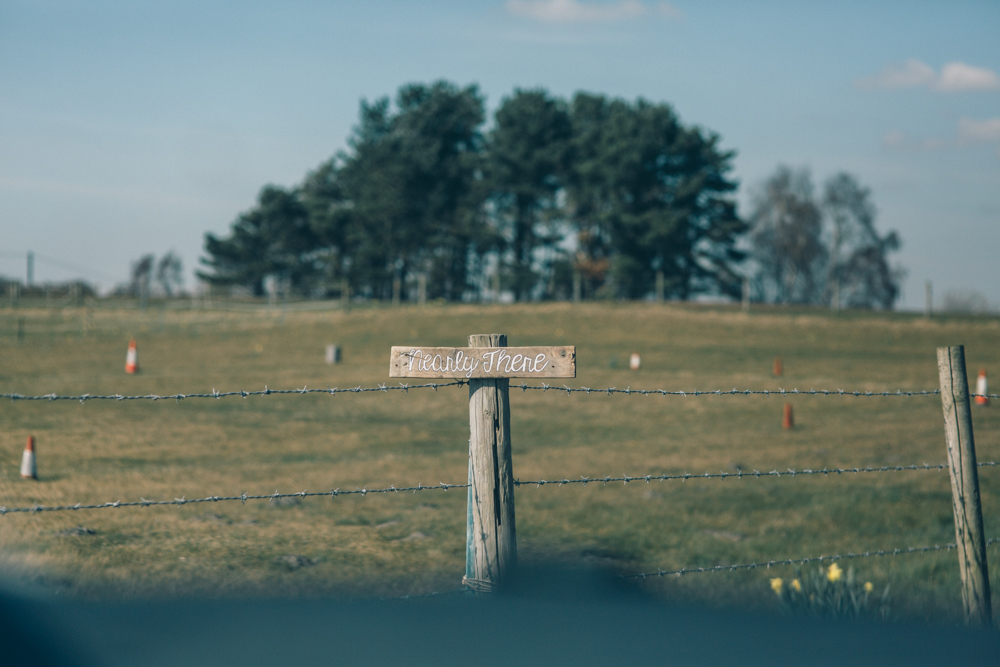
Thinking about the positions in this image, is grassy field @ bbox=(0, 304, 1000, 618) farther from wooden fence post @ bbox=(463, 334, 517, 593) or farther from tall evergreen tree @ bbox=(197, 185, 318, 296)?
tall evergreen tree @ bbox=(197, 185, 318, 296)

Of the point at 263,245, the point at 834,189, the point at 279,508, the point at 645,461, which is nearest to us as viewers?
the point at 279,508

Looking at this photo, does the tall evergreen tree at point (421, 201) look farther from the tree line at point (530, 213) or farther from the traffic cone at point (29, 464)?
the traffic cone at point (29, 464)

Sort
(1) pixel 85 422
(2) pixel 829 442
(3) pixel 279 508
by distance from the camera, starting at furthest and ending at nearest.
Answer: (1) pixel 85 422 → (2) pixel 829 442 → (3) pixel 279 508

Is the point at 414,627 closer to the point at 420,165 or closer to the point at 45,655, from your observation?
the point at 45,655

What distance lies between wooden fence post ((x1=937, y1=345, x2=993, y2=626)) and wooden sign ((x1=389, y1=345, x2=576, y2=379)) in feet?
7.69

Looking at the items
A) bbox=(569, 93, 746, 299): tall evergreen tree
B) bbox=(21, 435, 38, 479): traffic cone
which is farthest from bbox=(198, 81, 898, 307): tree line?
bbox=(21, 435, 38, 479): traffic cone

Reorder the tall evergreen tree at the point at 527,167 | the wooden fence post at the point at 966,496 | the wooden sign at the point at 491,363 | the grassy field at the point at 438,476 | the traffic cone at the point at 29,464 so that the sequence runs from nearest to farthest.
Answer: the wooden sign at the point at 491,363 → the wooden fence post at the point at 966,496 → the grassy field at the point at 438,476 → the traffic cone at the point at 29,464 → the tall evergreen tree at the point at 527,167

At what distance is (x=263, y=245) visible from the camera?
80938 mm

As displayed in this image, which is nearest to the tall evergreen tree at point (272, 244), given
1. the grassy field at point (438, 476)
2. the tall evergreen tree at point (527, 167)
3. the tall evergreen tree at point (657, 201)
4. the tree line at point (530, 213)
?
the tree line at point (530, 213)

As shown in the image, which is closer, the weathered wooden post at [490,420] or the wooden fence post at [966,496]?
the weathered wooden post at [490,420]

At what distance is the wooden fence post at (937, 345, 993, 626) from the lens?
476 centimetres

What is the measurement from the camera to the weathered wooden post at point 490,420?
3912mm

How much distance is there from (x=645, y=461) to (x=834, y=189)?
60795 mm

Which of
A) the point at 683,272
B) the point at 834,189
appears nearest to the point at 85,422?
the point at 683,272
